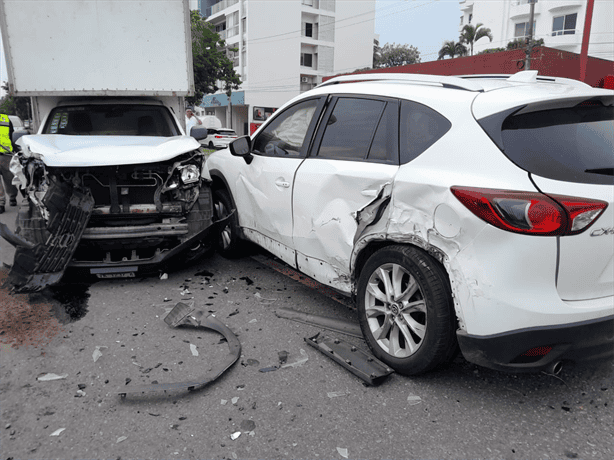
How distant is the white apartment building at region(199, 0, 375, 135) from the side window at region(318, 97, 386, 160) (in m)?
43.7

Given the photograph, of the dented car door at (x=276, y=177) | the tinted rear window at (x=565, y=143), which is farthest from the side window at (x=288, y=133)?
the tinted rear window at (x=565, y=143)

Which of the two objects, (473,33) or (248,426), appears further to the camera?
(473,33)

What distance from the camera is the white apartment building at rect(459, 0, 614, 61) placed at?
137ft

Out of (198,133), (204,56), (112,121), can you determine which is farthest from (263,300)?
(204,56)

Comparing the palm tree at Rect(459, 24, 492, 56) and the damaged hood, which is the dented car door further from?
the palm tree at Rect(459, 24, 492, 56)

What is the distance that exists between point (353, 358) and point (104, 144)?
11.2ft

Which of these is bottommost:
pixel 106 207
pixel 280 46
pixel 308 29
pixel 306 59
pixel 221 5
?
pixel 106 207

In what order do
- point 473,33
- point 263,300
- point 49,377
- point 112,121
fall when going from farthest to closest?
point 473,33, point 112,121, point 263,300, point 49,377

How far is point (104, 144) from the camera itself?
493 centimetres

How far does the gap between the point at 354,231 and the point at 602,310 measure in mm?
1522

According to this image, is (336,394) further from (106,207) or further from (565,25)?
(565,25)

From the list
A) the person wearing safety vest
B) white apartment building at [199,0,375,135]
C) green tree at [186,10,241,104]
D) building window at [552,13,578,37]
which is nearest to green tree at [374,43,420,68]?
white apartment building at [199,0,375,135]

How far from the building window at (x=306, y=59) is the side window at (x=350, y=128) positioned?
5044cm

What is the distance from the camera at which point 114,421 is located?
8.66 ft
